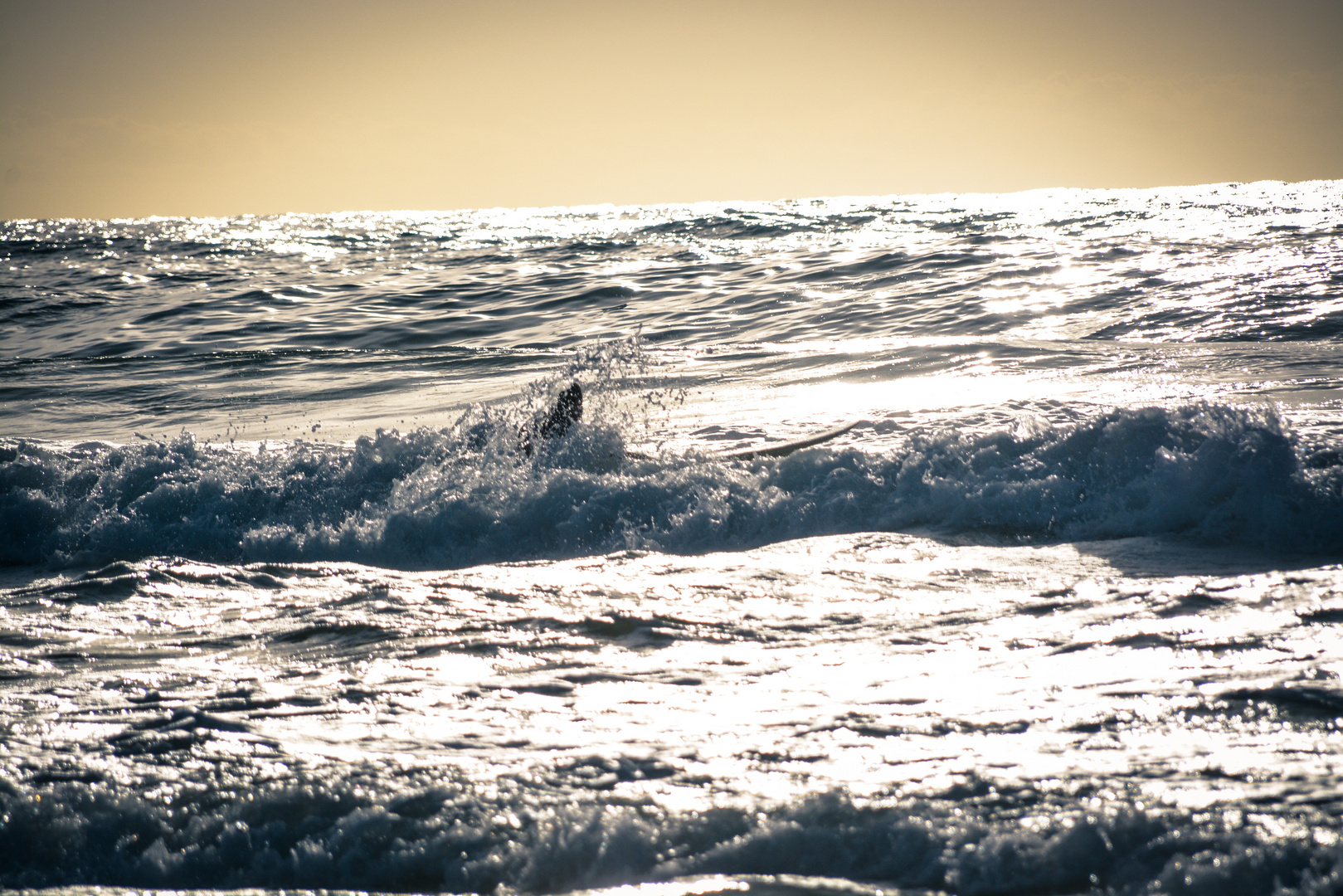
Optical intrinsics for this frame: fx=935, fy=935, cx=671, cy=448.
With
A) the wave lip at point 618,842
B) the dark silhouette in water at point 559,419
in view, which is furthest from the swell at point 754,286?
the wave lip at point 618,842

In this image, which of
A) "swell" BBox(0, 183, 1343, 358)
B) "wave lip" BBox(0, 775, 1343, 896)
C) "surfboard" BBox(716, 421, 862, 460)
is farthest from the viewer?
"swell" BBox(0, 183, 1343, 358)

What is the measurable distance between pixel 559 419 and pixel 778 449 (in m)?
1.67

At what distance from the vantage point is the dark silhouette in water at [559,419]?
22.7 ft

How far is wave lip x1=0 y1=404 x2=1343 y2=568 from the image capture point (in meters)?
4.98

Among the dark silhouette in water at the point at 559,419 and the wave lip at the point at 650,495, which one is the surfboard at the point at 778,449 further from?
the dark silhouette in water at the point at 559,419

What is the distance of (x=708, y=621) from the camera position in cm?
388

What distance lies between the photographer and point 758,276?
60.6ft

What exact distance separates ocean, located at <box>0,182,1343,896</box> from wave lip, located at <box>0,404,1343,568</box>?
26mm

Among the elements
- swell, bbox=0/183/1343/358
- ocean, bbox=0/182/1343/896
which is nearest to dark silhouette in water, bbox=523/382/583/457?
ocean, bbox=0/182/1343/896

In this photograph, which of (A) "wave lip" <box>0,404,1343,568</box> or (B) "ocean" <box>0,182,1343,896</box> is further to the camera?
(A) "wave lip" <box>0,404,1343,568</box>

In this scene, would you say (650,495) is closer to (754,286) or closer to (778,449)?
(778,449)

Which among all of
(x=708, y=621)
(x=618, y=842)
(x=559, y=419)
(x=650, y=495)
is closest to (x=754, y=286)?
(x=559, y=419)

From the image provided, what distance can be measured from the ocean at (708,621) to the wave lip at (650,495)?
3cm

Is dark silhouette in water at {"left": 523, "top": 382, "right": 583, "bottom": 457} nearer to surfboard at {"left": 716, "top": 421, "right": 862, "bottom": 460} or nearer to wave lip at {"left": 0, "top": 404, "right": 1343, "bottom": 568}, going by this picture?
wave lip at {"left": 0, "top": 404, "right": 1343, "bottom": 568}
